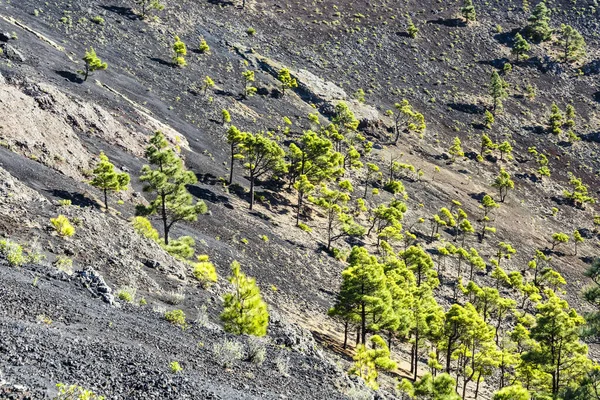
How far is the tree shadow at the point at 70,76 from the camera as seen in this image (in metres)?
65.0

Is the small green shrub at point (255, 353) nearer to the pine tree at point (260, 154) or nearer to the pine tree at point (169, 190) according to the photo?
the pine tree at point (169, 190)

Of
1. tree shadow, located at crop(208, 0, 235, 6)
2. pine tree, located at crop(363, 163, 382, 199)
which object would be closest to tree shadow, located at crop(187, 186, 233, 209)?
pine tree, located at crop(363, 163, 382, 199)

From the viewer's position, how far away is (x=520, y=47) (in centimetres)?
14050

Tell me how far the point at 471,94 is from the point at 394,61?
19.8 metres

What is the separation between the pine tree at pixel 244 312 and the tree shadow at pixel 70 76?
1954 inches

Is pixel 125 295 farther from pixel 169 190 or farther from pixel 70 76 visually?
pixel 70 76

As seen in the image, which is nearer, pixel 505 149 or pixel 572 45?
pixel 505 149

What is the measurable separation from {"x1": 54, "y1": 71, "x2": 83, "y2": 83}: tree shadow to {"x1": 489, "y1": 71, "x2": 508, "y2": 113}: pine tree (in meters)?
91.5

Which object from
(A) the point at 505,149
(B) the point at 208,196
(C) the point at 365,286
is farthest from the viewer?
(A) the point at 505,149

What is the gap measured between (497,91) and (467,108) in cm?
788

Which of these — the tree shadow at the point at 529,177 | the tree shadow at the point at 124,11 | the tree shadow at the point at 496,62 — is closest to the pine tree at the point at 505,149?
the tree shadow at the point at 529,177

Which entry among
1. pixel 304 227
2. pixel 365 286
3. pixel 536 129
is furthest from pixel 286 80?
pixel 365 286

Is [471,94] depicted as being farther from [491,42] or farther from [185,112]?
[185,112]

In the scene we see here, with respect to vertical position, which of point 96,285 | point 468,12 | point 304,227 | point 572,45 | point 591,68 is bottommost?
point 304,227
